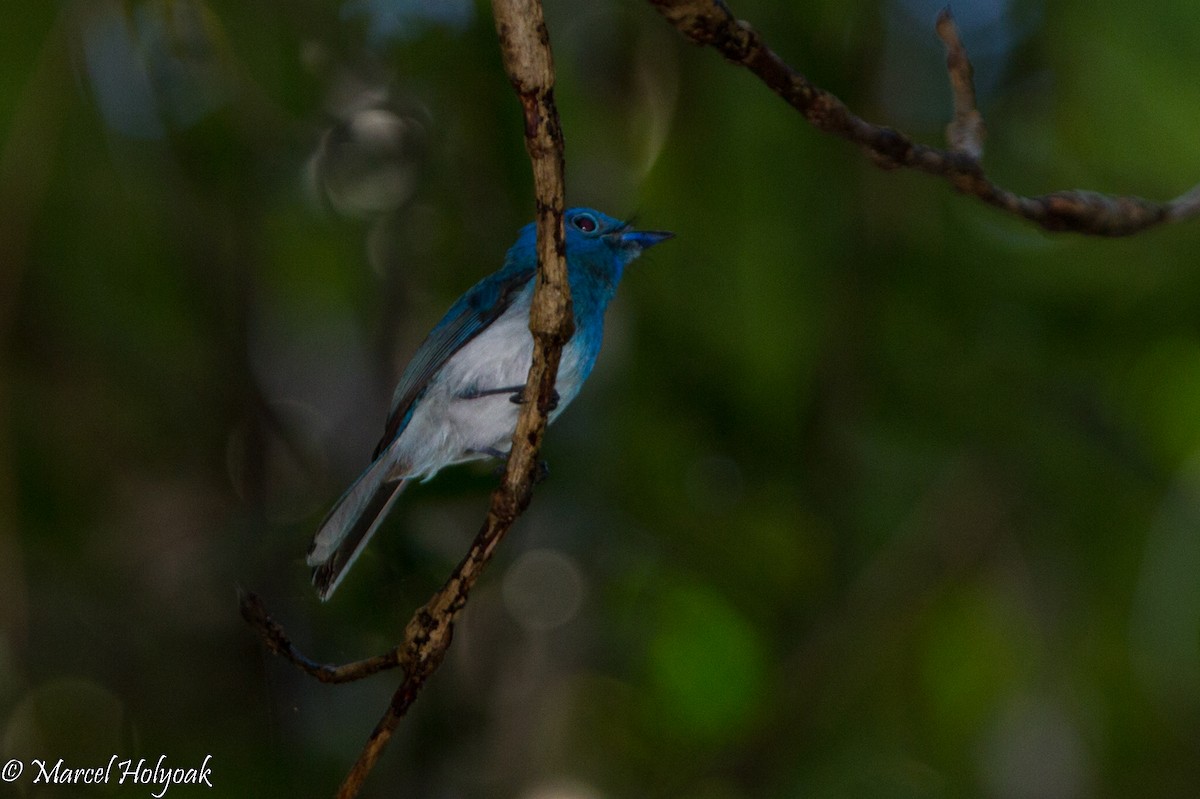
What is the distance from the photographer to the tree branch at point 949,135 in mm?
1517

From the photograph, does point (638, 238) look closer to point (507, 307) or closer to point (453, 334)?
point (507, 307)

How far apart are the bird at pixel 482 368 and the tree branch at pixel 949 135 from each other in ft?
3.09

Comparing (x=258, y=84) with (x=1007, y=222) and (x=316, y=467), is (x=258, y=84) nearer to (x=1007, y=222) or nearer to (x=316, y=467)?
(x=316, y=467)

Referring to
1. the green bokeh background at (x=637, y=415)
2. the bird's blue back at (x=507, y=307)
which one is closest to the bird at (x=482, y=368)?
the bird's blue back at (x=507, y=307)

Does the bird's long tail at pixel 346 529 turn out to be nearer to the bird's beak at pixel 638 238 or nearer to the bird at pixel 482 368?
the bird at pixel 482 368

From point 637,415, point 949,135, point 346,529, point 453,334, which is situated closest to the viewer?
point 949,135

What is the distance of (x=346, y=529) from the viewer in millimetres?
2393

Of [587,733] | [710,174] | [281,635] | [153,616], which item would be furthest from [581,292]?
[153,616]

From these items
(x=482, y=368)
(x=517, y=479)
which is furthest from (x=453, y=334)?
(x=517, y=479)

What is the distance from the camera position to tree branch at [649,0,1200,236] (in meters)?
1.52

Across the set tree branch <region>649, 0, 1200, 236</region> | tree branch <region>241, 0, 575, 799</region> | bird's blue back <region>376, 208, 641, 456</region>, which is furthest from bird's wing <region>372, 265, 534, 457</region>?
tree branch <region>649, 0, 1200, 236</region>

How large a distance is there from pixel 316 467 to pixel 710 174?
1.48 metres

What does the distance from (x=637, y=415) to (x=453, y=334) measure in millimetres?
955

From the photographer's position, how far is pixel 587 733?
3.74m
